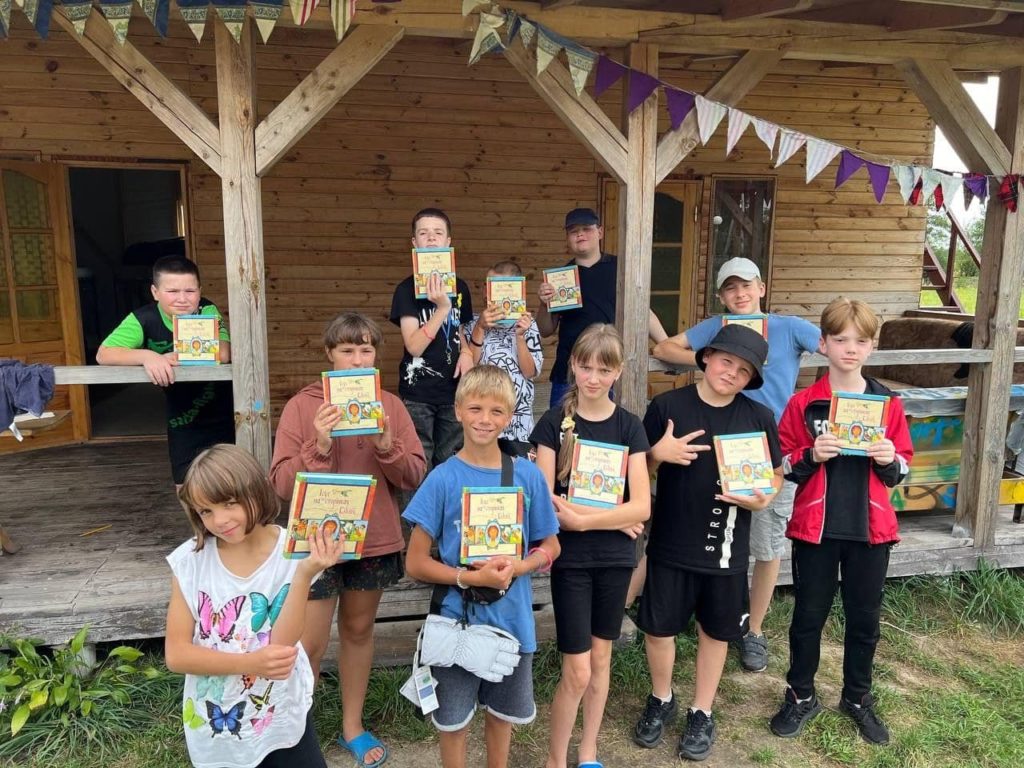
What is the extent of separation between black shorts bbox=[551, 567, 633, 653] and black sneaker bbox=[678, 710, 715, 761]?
605mm

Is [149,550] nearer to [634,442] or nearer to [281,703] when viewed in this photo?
[281,703]

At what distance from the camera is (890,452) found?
260 cm

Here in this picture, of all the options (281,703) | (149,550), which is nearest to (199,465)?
(281,703)

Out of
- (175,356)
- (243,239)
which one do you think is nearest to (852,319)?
(243,239)

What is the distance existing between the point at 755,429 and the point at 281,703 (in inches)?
67.4

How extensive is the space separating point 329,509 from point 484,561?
0.47 m

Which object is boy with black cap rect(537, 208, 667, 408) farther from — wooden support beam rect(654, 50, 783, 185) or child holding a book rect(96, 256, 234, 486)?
child holding a book rect(96, 256, 234, 486)

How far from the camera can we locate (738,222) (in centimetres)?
685

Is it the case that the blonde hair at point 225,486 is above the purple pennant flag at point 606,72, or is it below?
below

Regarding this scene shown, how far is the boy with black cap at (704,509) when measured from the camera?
2.53 m

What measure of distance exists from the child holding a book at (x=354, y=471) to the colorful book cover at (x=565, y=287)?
110cm

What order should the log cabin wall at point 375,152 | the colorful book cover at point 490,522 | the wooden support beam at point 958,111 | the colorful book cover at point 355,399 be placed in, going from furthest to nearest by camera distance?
the log cabin wall at point 375,152 < the wooden support beam at point 958,111 < the colorful book cover at point 355,399 < the colorful book cover at point 490,522

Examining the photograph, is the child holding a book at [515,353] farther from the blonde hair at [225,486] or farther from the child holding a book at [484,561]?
the blonde hair at [225,486]

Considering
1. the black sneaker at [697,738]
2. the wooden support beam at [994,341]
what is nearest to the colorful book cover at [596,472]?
the black sneaker at [697,738]
